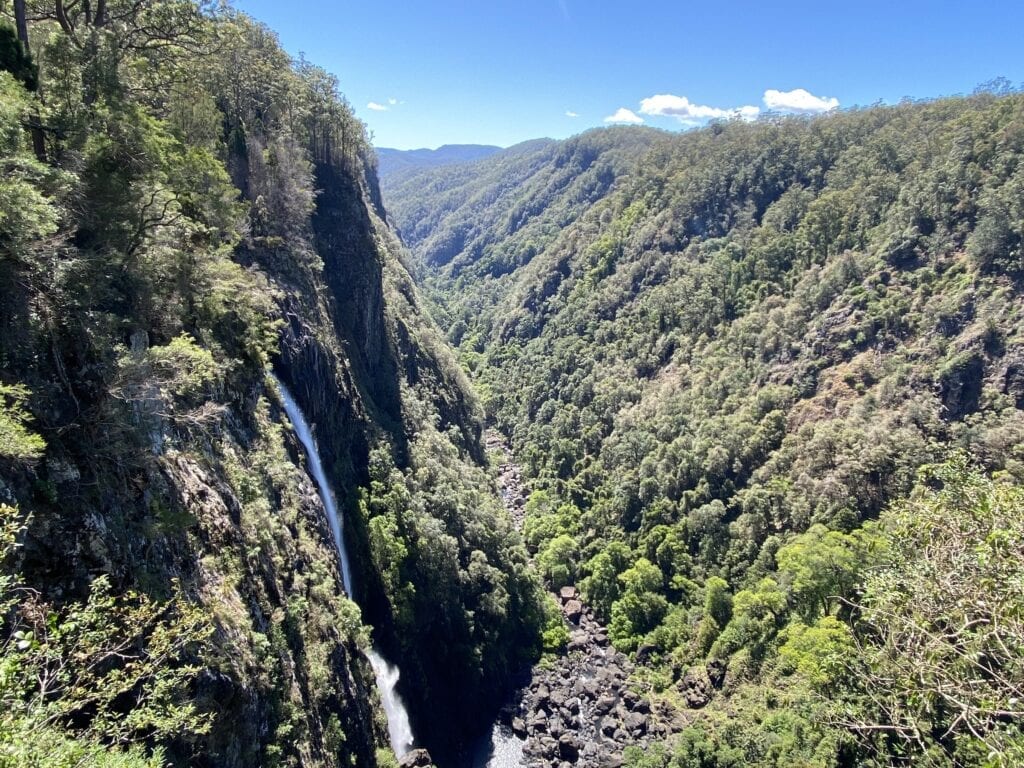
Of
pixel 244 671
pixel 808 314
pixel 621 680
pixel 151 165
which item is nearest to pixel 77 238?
pixel 151 165

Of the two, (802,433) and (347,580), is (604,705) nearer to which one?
(347,580)

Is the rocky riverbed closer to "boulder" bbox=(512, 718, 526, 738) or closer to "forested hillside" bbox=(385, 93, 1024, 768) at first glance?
"boulder" bbox=(512, 718, 526, 738)

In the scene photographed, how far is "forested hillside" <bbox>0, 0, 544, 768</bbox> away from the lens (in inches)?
453

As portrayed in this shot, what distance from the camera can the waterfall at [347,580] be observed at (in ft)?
115

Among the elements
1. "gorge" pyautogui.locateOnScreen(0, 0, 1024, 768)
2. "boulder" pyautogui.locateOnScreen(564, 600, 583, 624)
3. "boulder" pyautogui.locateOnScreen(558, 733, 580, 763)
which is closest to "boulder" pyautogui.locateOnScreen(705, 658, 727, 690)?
"gorge" pyautogui.locateOnScreen(0, 0, 1024, 768)

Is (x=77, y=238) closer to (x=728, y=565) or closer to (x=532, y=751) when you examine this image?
(x=532, y=751)

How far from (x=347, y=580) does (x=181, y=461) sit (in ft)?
64.1

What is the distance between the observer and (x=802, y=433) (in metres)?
63.7

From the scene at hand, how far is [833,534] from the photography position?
48062mm

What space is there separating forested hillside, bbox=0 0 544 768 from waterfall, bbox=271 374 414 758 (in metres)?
1.53

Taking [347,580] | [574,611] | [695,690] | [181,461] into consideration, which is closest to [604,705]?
[695,690]

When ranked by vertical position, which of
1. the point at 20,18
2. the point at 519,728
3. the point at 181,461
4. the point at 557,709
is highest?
the point at 20,18

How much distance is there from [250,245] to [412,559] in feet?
90.4

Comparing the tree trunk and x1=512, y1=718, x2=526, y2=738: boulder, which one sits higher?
the tree trunk
